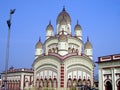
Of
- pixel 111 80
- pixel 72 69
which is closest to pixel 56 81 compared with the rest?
pixel 72 69

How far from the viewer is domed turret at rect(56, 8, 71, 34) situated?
145 ft

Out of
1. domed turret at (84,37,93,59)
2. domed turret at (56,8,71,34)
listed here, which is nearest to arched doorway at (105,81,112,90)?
domed turret at (84,37,93,59)

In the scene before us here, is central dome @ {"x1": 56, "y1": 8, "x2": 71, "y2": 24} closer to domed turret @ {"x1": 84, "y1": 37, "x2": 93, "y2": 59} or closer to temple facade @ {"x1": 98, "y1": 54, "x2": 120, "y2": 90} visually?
domed turret @ {"x1": 84, "y1": 37, "x2": 93, "y2": 59}

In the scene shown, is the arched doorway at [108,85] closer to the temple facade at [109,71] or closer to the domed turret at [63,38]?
the temple facade at [109,71]

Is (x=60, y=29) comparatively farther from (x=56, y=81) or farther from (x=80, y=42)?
(x=56, y=81)

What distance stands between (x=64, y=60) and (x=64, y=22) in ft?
30.0

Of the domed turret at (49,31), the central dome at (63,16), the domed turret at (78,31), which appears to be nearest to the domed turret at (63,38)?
the central dome at (63,16)

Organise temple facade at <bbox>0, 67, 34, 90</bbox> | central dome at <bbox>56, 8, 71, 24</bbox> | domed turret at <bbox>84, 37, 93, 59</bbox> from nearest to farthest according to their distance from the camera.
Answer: domed turret at <bbox>84, 37, 93, 59</bbox>
central dome at <bbox>56, 8, 71, 24</bbox>
temple facade at <bbox>0, 67, 34, 90</bbox>

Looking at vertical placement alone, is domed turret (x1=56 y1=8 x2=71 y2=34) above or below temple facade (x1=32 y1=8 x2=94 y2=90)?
above

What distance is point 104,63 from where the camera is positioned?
30.0 metres

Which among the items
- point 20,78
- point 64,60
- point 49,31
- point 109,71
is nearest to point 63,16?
point 49,31

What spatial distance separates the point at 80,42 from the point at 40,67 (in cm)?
966

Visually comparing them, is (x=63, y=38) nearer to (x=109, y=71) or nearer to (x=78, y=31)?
(x=78, y=31)

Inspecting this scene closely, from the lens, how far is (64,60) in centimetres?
3891
